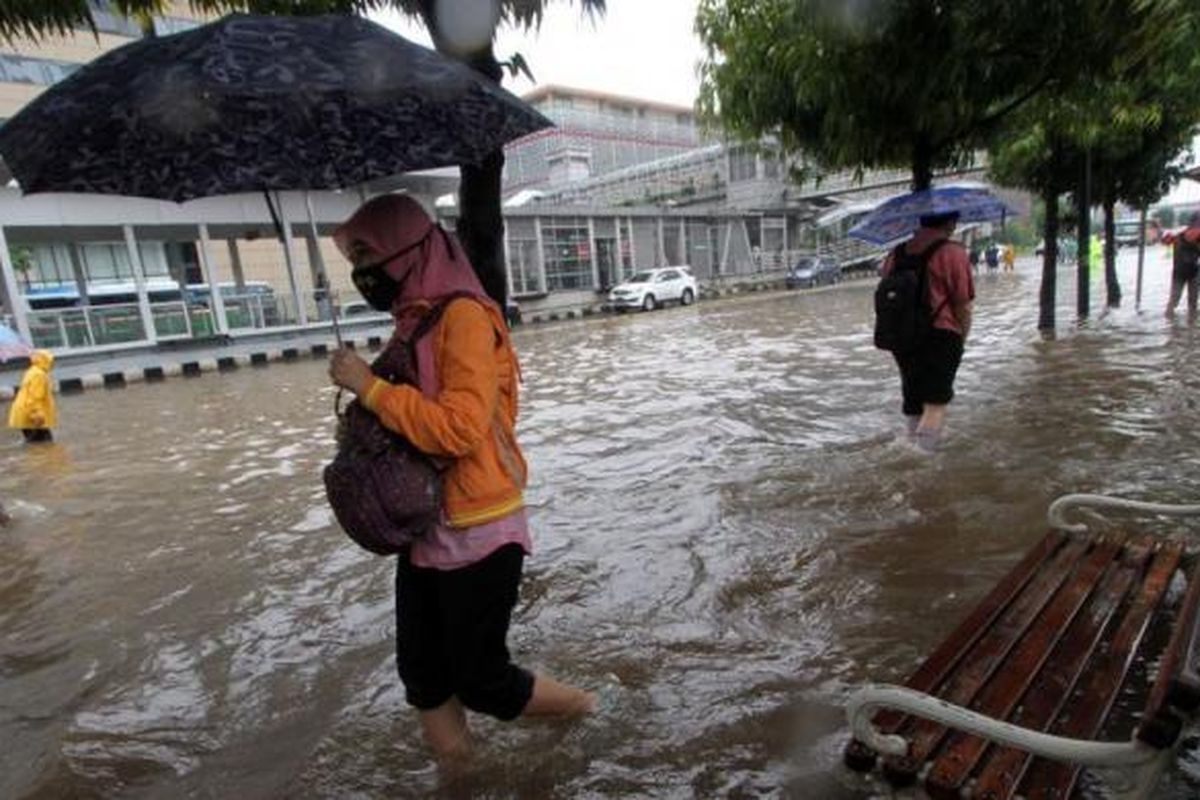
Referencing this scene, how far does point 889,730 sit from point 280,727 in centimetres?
222

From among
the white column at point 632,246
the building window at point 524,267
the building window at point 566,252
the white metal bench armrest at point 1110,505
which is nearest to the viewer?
the white metal bench armrest at point 1110,505

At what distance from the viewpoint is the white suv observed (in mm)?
27750

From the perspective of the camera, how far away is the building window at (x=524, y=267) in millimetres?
30656

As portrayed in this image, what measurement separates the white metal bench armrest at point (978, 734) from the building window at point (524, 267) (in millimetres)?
28939

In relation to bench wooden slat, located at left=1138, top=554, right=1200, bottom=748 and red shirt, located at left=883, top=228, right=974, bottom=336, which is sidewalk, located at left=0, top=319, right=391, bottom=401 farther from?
bench wooden slat, located at left=1138, top=554, right=1200, bottom=748

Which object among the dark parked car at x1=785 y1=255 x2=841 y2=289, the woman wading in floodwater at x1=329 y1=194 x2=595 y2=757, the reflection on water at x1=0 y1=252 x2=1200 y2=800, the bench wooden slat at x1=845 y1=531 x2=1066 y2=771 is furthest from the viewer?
the dark parked car at x1=785 y1=255 x2=841 y2=289

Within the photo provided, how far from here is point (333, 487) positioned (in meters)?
2.05

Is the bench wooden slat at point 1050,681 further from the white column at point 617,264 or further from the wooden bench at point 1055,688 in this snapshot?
the white column at point 617,264

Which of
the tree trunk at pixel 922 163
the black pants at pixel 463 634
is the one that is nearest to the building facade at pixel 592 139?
the tree trunk at pixel 922 163

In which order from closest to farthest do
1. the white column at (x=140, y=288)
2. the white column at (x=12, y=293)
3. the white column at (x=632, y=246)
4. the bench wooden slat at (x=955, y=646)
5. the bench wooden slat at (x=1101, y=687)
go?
the bench wooden slat at (x=1101, y=687)
the bench wooden slat at (x=955, y=646)
the white column at (x=12, y=293)
the white column at (x=140, y=288)
the white column at (x=632, y=246)

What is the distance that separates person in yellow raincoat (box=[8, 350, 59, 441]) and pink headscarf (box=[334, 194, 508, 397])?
28.9 feet

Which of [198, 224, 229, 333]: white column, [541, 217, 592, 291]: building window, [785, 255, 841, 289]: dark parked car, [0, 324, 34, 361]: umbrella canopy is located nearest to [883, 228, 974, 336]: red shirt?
[0, 324, 34, 361]: umbrella canopy

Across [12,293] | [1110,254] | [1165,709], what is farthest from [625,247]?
[1165,709]

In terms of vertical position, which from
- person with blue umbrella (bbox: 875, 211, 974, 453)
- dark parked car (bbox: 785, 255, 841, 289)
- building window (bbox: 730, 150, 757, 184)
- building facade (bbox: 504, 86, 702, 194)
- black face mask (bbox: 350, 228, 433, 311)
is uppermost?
building facade (bbox: 504, 86, 702, 194)
